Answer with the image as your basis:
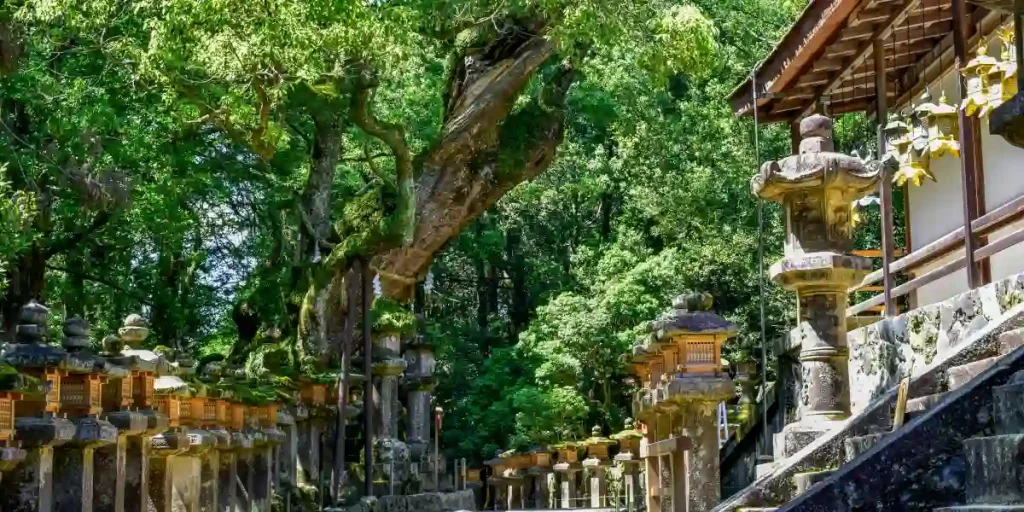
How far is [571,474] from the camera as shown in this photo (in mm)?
26219

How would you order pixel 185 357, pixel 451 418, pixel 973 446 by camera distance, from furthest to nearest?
pixel 451 418 < pixel 185 357 < pixel 973 446

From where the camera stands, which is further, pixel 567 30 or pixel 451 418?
pixel 451 418

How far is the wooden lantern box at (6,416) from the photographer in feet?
28.0

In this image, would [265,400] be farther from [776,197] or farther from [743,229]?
[743,229]

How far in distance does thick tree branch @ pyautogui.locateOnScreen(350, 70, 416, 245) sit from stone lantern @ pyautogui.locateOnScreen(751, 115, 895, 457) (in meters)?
7.34

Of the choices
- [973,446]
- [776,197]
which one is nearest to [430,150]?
[776,197]

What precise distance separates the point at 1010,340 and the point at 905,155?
13.6 ft

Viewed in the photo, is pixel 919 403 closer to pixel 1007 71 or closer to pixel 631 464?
pixel 1007 71

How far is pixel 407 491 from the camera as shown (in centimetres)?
2417

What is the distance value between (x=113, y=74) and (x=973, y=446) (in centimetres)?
1617

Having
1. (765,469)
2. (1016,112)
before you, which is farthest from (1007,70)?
(1016,112)

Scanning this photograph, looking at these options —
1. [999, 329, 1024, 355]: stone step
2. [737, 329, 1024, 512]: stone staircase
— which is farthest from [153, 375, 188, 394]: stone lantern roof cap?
[737, 329, 1024, 512]: stone staircase

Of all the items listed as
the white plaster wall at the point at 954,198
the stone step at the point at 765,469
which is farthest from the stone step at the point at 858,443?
the white plaster wall at the point at 954,198

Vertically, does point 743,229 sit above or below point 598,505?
above
